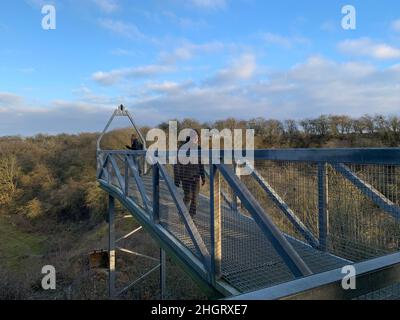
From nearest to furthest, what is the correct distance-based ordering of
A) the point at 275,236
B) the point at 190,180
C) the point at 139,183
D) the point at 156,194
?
the point at 275,236
the point at 190,180
the point at 156,194
the point at 139,183

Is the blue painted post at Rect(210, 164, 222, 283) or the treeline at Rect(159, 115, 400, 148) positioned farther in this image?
the treeline at Rect(159, 115, 400, 148)

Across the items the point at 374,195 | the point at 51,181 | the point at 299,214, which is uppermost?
the point at 374,195

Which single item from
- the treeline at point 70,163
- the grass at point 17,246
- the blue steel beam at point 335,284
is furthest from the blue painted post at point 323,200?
the grass at point 17,246

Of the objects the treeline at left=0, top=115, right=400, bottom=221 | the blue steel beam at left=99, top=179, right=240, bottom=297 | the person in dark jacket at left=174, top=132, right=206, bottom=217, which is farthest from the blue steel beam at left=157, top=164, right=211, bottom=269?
the treeline at left=0, top=115, right=400, bottom=221

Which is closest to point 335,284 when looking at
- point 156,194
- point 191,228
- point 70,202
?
point 191,228

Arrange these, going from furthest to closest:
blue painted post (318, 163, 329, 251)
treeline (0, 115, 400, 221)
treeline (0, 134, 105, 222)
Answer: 1. treeline (0, 134, 105, 222)
2. treeline (0, 115, 400, 221)
3. blue painted post (318, 163, 329, 251)

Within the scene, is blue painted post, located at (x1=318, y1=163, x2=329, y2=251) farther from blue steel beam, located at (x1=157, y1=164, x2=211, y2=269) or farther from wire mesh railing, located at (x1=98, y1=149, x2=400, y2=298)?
blue steel beam, located at (x1=157, y1=164, x2=211, y2=269)

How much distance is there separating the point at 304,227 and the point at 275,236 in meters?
0.75

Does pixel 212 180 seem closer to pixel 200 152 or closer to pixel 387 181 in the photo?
pixel 200 152

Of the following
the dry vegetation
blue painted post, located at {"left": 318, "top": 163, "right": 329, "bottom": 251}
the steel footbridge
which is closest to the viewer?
A: the steel footbridge

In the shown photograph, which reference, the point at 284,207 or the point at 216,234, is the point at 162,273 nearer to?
the point at 216,234

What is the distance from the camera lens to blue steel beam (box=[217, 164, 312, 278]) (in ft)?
7.09

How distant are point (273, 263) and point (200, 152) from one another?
113cm

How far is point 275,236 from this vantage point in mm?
2266
